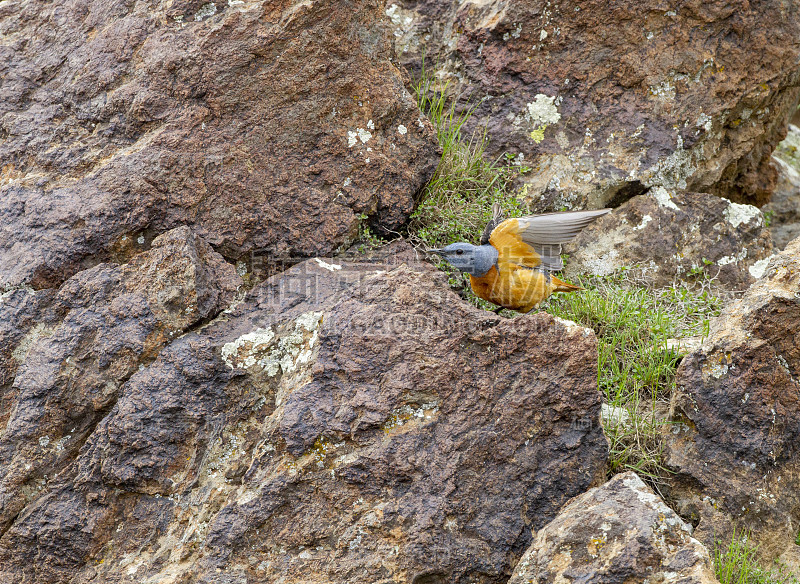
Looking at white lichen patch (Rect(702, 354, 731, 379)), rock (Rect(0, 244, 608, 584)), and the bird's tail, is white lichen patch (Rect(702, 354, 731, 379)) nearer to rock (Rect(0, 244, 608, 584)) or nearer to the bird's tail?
rock (Rect(0, 244, 608, 584))

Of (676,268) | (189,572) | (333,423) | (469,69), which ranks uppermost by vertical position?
(469,69)

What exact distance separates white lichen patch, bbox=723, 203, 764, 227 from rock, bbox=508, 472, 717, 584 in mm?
3269

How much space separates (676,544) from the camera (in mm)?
3121

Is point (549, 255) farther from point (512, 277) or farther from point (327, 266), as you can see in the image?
point (327, 266)

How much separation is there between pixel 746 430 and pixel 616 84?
3112 mm

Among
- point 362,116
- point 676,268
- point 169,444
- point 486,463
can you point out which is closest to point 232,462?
point 169,444

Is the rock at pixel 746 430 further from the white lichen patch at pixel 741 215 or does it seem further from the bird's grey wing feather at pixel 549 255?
the white lichen patch at pixel 741 215

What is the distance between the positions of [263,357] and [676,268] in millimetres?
3538

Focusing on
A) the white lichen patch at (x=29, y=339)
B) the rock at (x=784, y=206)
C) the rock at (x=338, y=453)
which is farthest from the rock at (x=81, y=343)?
the rock at (x=784, y=206)

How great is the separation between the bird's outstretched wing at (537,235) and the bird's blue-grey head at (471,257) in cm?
14

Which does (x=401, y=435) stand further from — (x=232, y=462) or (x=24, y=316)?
(x=24, y=316)

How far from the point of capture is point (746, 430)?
3914 mm

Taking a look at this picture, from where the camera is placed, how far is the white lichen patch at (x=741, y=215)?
580 centimetres

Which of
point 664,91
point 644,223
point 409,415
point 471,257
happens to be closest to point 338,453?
point 409,415
